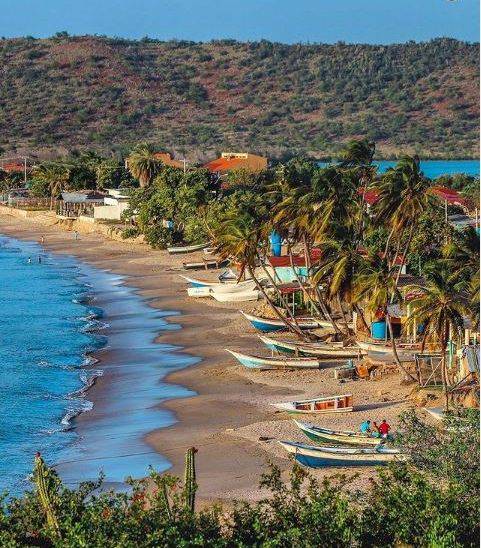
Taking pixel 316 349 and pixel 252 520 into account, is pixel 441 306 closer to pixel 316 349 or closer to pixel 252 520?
pixel 316 349

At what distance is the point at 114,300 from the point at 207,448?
3110cm

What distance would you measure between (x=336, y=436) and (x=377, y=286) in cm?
890

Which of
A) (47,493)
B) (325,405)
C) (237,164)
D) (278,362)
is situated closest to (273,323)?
(278,362)

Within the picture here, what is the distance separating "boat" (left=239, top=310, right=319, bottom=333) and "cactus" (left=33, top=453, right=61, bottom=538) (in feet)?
93.9

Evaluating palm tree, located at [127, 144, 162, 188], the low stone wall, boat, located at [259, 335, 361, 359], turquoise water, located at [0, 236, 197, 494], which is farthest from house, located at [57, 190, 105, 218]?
boat, located at [259, 335, 361, 359]

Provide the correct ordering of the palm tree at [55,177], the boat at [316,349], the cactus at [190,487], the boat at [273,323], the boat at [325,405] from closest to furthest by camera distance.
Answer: the cactus at [190,487], the boat at [325,405], the boat at [316,349], the boat at [273,323], the palm tree at [55,177]

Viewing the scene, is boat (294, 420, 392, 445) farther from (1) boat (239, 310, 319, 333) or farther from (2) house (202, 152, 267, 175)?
(2) house (202, 152, 267, 175)

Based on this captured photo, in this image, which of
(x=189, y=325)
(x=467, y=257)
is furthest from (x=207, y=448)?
(x=189, y=325)

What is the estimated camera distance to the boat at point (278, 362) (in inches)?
1644

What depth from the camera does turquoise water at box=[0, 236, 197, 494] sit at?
1294 inches

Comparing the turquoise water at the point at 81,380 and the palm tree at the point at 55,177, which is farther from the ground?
the palm tree at the point at 55,177

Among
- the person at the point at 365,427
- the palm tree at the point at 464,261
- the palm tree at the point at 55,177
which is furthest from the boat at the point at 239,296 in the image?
the palm tree at the point at 55,177

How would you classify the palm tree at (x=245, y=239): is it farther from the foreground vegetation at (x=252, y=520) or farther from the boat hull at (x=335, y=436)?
the foreground vegetation at (x=252, y=520)

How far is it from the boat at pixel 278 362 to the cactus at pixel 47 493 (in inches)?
849
